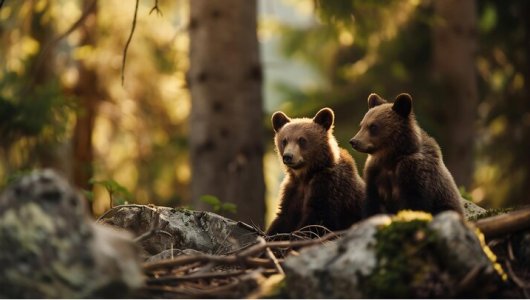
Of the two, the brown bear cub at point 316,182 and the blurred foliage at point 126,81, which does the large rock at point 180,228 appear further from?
the blurred foliage at point 126,81

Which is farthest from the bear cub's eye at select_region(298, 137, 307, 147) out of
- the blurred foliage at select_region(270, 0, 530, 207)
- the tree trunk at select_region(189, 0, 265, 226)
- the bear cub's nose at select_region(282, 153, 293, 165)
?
the blurred foliage at select_region(270, 0, 530, 207)

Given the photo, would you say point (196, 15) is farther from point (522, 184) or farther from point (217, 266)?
point (522, 184)

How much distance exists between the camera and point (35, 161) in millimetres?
12297

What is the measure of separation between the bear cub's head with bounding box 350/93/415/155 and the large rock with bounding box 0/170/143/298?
8.03 feet

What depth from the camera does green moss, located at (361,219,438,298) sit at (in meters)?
4.12

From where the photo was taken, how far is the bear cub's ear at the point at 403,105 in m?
5.95

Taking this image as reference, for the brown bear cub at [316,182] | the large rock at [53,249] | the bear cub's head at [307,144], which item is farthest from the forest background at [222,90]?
the large rock at [53,249]

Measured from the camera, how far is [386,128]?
594cm

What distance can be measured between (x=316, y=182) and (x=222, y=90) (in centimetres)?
373

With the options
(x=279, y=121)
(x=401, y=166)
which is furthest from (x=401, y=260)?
(x=279, y=121)

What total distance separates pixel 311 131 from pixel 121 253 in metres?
3.29

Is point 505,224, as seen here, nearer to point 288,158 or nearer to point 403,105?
point 403,105

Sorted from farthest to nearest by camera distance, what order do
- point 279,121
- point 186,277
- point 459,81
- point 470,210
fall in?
point 459,81, point 279,121, point 470,210, point 186,277

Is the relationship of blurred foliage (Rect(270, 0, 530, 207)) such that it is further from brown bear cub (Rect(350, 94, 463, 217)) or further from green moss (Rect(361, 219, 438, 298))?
green moss (Rect(361, 219, 438, 298))
